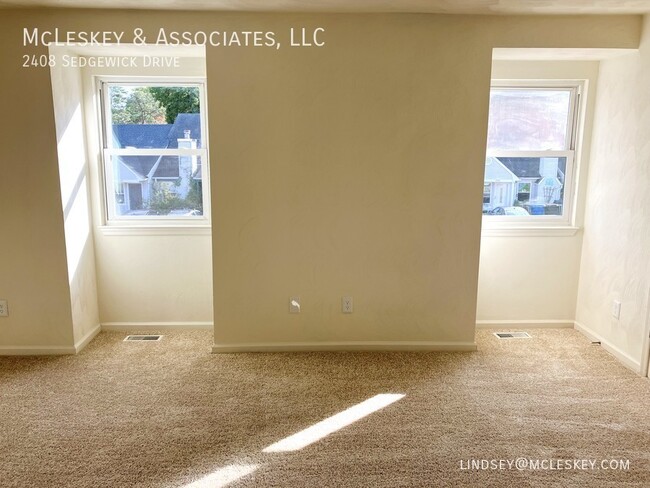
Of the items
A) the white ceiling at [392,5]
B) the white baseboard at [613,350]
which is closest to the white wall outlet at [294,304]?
the white ceiling at [392,5]

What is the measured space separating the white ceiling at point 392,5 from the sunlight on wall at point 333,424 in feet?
7.49

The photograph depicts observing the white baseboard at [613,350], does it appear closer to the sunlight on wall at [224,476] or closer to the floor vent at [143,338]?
the sunlight on wall at [224,476]

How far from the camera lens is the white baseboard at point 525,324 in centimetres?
362

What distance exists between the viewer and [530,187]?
3.55m

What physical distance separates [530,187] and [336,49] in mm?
1893

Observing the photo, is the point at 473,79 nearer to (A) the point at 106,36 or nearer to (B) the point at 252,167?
(B) the point at 252,167

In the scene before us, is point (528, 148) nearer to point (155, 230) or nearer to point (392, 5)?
point (392, 5)

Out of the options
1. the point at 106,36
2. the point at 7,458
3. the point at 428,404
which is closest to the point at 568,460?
the point at 428,404

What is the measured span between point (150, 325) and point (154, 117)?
1.64m

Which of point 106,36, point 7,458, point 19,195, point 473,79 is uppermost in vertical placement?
point 106,36

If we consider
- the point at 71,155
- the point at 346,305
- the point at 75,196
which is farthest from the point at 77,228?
the point at 346,305

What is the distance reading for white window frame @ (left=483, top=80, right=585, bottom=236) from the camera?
3402 millimetres

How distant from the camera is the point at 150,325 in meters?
3.58

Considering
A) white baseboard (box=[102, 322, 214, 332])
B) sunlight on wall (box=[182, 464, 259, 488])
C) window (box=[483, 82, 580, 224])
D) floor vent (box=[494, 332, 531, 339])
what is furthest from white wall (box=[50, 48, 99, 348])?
floor vent (box=[494, 332, 531, 339])
